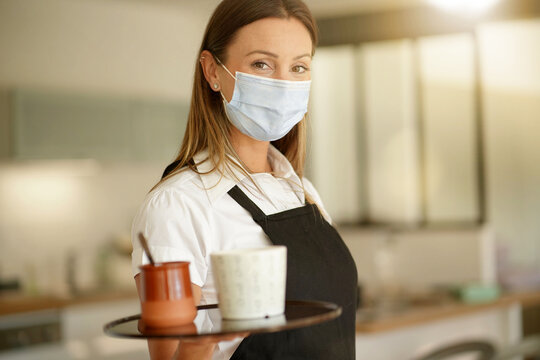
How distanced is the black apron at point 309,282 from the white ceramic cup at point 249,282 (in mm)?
272

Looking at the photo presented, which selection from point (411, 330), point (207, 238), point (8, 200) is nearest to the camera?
point (207, 238)

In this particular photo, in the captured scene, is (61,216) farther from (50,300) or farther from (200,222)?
(200,222)

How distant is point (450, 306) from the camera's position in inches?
167

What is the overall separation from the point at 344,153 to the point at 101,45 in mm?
2257

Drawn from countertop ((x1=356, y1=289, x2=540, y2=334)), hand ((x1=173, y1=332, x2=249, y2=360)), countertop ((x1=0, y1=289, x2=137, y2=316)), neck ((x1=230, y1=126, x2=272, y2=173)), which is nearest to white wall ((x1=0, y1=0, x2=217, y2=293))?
countertop ((x1=0, y1=289, x2=137, y2=316))

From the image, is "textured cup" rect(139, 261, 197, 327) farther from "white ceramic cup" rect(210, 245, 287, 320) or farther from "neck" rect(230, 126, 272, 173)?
"neck" rect(230, 126, 272, 173)

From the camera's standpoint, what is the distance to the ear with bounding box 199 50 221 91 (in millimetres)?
1375

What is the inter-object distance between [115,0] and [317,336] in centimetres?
468

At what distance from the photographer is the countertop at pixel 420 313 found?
3703 mm

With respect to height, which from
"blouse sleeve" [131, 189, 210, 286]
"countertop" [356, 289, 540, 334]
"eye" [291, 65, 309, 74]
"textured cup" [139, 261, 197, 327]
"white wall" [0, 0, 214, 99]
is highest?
"white wall" [0, 0, 214, 99]

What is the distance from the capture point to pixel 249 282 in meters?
1.00

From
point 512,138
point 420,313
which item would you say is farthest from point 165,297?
point 512,138

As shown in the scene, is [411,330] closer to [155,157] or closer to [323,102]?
[155,157]

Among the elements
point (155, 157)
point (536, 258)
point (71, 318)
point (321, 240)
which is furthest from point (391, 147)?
point (321, 240)
